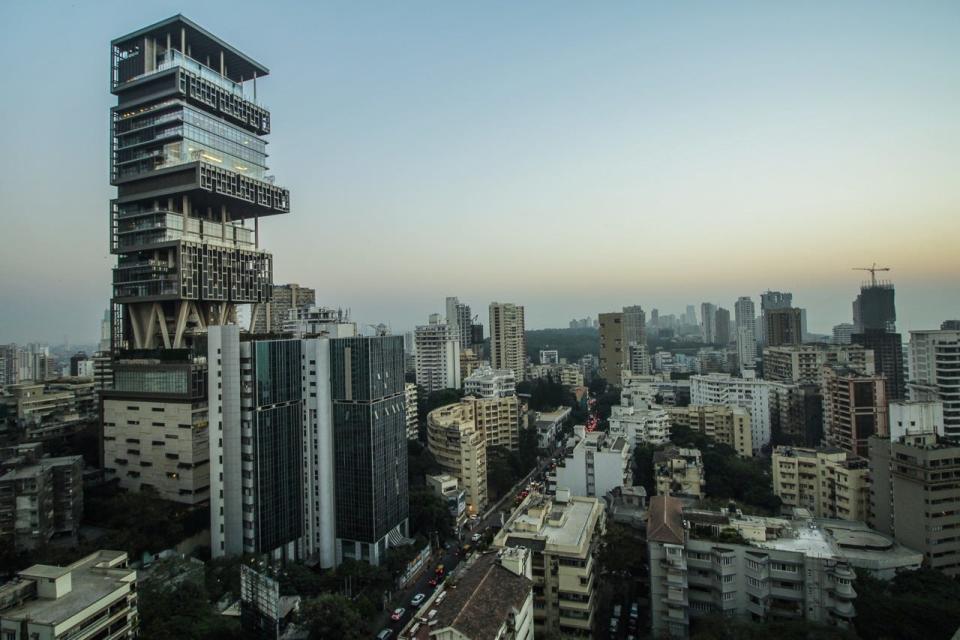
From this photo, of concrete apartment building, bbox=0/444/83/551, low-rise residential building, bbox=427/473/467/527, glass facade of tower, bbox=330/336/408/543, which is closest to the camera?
concrete apartment building, bbox=0/444/83/551

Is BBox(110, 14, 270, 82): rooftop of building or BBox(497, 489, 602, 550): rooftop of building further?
BBox(110, 14, 270, 82): rooftop of building

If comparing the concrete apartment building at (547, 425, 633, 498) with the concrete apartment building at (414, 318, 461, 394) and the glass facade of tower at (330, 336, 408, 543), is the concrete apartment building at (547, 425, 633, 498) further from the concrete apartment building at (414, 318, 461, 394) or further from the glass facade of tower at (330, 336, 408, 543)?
the concrete apartment building at (414, 318, 461, 394)

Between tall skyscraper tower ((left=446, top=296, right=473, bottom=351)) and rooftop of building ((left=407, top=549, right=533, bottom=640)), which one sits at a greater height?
tall skyscraper tower ((left=446, top=296, right=473, bottom=351))

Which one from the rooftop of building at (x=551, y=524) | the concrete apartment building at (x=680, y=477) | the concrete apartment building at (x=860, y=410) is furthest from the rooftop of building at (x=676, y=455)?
the concrete apartment building at (x=860, y=410)

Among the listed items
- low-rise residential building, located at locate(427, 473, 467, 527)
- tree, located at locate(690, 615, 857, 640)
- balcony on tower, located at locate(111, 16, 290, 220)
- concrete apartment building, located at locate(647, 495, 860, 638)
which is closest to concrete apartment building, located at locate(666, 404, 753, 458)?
low-rise residential building, located at locate(427, 473, 467, 527)

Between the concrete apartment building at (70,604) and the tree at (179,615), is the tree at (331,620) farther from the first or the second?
the concrete apartment building at (70,604)

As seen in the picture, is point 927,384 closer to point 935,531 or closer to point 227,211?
point 935,531

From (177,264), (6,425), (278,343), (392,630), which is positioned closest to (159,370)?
(177,264)
